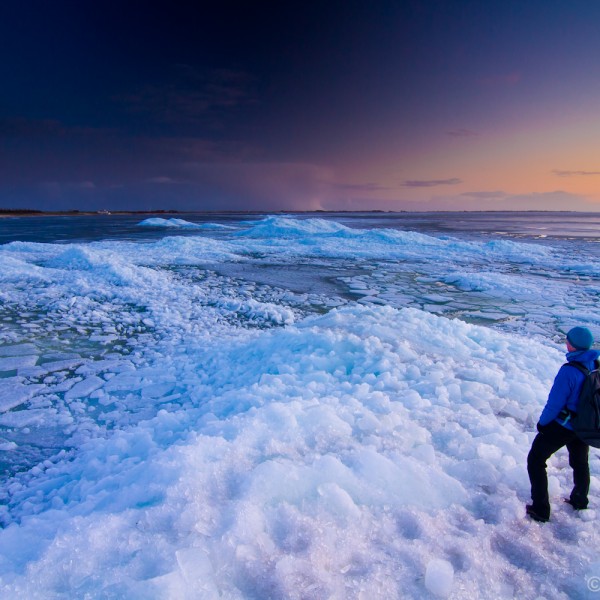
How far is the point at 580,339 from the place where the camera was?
2398mm

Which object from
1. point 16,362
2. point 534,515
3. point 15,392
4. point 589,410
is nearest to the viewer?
point 589,410

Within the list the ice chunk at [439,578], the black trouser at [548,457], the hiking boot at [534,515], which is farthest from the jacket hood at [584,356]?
the ice chunk at [439,578]

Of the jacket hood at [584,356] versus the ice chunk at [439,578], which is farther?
the jacket hood at [584,356]

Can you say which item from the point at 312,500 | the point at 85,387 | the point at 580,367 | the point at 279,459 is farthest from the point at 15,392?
the point at 580,367

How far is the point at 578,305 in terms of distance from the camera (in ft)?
32.3

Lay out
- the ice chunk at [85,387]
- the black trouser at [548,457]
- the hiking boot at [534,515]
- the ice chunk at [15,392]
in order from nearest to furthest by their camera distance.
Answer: the black trouser at [548,457], the hiking boot at [534,515], the ice chunk at [15,392], the ice chunk at [85,387]

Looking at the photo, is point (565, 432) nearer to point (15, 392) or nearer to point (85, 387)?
point (85, 387)

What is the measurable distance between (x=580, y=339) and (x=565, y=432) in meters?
0.60

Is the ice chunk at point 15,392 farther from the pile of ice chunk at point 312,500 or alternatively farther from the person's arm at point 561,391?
the person's arm at point 561,391

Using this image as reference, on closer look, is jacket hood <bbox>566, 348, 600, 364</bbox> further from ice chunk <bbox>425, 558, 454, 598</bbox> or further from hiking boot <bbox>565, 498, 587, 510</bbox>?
ice chunk <bbox>425, 558, 454, 598</bbox>

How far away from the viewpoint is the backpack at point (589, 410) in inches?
91.1

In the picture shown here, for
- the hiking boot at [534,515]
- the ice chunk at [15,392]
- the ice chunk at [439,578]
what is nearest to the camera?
the ice chunk at [439,578]

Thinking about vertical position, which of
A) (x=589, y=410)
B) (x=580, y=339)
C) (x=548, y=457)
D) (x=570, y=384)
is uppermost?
(x=580, y=339)

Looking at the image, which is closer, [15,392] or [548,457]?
[548,457]
